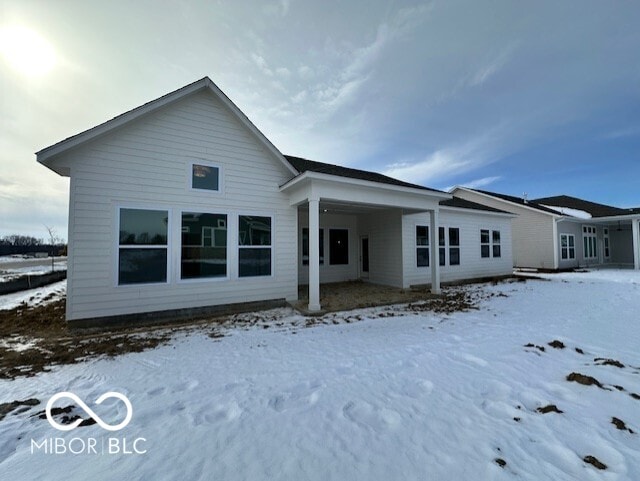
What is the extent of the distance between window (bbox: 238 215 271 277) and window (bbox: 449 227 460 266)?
351 inches

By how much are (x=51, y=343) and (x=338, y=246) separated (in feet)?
31.6

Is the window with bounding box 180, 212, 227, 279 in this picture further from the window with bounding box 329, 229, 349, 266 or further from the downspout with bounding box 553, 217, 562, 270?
the downspout with bounding box 553, 217, 562, 270

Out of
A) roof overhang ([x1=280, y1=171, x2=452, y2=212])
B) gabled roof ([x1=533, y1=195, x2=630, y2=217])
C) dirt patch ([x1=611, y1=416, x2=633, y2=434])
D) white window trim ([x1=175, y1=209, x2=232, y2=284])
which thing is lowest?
dirt patch ([x1=611, y1=416, x2=633, y2=434])

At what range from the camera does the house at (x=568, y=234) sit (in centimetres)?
1716

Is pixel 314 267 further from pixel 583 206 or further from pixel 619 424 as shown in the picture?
pixel 583 206

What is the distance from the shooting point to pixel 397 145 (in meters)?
14.2

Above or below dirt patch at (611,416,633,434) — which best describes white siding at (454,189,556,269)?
above

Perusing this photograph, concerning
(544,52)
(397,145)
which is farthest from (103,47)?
(544,52)

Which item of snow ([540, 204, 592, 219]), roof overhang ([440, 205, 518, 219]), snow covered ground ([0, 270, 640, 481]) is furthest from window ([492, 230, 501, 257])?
snow covered ground ([0, 270, 640, 481])

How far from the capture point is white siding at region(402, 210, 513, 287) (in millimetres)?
10766

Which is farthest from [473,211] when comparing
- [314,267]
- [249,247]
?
[249,247]

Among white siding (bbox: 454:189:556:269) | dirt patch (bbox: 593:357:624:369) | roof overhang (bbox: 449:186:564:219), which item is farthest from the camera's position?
white siding (bbox: 454:189:556:269)

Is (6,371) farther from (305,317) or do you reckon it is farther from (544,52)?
(544,52)

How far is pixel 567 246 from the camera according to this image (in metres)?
Answer: 18.0
